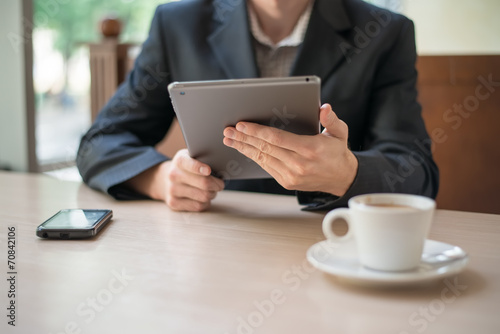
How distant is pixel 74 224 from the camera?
92cm

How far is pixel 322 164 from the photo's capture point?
945 millimetres

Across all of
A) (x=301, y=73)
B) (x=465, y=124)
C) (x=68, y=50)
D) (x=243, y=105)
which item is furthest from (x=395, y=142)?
(x=68, y=50)

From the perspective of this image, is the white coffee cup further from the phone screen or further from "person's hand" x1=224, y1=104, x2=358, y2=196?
the phone screen

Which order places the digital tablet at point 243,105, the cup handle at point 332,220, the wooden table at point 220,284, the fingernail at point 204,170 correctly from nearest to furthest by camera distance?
the wooden table at point 220,284 → the cup handle at point 332,220 → the digital tablet at point 243,105 → the fingernail at point 204,170

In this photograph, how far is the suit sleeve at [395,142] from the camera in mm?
1095

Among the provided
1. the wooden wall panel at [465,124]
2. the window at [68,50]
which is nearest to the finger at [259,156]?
the wooden wall panel at [465,124]

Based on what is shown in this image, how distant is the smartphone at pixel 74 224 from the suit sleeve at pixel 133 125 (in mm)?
213

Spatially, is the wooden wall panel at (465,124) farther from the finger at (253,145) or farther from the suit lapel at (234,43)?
the finger at (253,145)

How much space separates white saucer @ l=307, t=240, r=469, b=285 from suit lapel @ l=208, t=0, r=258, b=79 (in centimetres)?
72

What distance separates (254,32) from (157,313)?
101cm

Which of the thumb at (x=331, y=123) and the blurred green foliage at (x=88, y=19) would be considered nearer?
the thumb at (x=331, y=123)

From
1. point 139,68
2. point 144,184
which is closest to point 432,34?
point 139,68

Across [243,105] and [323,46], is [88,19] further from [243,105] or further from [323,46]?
[243,105]

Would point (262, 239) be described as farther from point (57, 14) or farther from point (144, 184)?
point (57, 14)
